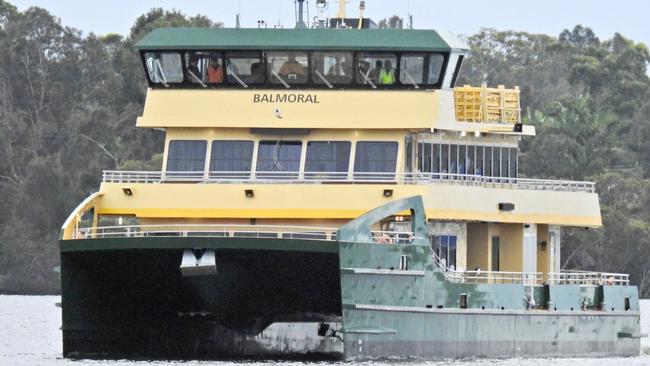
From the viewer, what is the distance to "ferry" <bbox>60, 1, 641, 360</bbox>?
137 ft

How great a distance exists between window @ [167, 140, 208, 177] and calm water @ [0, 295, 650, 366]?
4497 mm

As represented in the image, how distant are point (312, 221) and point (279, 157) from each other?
2094 mm

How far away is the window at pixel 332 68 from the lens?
45.6 m

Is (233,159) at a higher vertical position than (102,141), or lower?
lower

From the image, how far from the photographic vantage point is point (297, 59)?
45656 mm

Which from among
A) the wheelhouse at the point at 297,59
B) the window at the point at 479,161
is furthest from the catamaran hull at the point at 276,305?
the wheelhouse at the point at 297,59

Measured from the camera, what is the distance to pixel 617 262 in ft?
315

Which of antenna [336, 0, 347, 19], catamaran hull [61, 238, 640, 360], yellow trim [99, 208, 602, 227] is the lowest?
catamaran hull [61, 238, 640, 360]

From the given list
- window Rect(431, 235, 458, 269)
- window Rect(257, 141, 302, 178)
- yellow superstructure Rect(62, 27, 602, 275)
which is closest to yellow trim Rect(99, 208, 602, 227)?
yellow superstructure Rect(62, 27, 602, 275)

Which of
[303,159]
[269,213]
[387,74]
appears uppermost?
[387,74]

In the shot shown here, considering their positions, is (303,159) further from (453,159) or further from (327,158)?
(453,159)

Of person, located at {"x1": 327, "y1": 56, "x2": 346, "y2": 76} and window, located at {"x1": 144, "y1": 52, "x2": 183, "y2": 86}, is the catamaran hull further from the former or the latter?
window, located at {"x1": 144, "y1": 52, "x2": 183, "y2": 86}

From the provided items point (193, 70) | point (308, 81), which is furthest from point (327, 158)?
point (193, 70)

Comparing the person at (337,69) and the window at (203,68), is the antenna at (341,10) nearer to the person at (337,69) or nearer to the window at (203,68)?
the person at (337,69)
